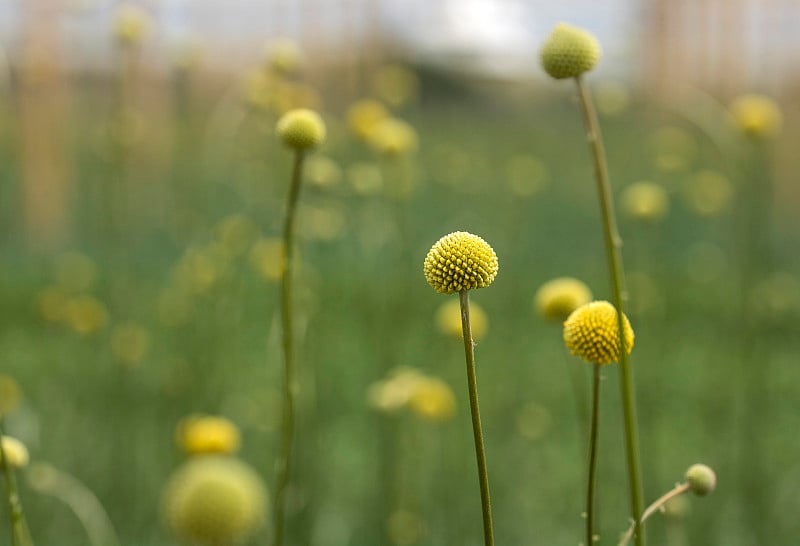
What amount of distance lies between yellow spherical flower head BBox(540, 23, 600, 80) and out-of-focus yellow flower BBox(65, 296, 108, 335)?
5.27ft

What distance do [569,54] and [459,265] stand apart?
28cm

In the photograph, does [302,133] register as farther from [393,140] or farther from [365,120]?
[365,120]

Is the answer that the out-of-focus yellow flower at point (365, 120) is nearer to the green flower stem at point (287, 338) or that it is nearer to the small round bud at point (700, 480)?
the green flower stem at point (287, 338)

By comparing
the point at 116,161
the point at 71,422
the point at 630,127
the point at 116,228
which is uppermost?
the point at 630,127

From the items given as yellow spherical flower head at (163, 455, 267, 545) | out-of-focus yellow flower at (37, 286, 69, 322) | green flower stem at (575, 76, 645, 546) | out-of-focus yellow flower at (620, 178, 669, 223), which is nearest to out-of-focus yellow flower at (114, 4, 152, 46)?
out-of-focus yellow flower at (37, 286, 69, 322)

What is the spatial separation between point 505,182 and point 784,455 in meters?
2.78

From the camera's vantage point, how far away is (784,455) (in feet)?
7.62

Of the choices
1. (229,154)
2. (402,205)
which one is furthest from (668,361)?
(229,154)

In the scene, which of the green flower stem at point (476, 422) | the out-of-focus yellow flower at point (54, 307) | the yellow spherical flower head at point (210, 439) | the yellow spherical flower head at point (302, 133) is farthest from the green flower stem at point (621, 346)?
the out-of-focus yellow flower at point (54, 307)

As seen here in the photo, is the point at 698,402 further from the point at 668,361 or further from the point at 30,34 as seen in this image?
the point at 30,34

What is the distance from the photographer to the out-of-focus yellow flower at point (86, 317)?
218 centimetres

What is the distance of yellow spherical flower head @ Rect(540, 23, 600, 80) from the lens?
818mm

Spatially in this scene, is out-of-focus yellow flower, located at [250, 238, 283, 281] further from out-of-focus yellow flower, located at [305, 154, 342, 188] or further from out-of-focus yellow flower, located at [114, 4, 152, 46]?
out-of-focus yellow flower, located at [114, 4, 152, 46]

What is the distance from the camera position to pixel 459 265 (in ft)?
2.16
